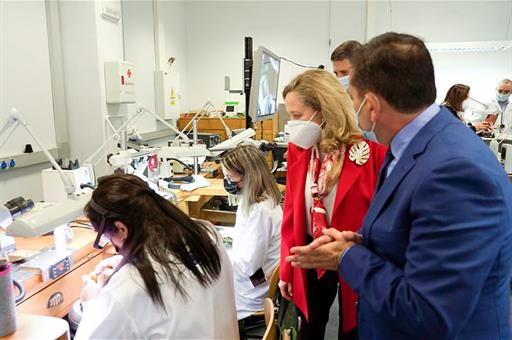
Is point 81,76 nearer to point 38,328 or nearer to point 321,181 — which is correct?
point 38,328

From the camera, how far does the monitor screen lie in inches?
98.6

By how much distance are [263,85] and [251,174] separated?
1044mm

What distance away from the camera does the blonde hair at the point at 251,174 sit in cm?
192

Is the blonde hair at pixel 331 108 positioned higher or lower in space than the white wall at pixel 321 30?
lower

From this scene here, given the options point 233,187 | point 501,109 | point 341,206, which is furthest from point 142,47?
point 501,109

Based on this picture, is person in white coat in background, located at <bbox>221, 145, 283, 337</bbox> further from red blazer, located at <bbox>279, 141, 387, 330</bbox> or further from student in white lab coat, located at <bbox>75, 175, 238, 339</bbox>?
student in white lab coat, located at <bbox>75, 175, 238, 339</bbox>

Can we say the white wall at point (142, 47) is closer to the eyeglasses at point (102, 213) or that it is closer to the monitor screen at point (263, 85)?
the monitor screen at point (263, 85)

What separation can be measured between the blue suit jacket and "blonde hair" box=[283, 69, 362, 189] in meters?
0.59

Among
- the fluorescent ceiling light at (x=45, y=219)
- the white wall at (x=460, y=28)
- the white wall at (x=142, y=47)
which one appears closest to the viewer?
the fluorescent ceiling light at (x=45, y=219)

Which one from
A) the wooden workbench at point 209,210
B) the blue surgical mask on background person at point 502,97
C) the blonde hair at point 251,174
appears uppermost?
the blue surgical mask on background person at point 502,97

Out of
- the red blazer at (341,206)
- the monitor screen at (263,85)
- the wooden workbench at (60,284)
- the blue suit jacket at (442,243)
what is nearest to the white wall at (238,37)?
the monitor screen at (263,85)

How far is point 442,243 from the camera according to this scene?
0.71 metres

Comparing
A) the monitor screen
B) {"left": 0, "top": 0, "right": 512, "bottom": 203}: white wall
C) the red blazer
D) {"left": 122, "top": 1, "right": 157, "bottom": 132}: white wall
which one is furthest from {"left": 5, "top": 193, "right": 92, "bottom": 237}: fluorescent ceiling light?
{"left": 122, "top": 1, "right": 157, "bottom": 132}: white wall

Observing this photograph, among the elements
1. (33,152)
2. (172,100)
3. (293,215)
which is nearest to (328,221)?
(293,215)
